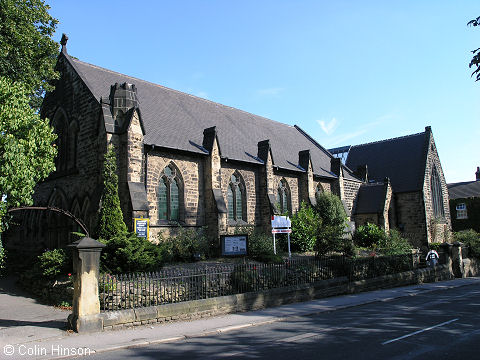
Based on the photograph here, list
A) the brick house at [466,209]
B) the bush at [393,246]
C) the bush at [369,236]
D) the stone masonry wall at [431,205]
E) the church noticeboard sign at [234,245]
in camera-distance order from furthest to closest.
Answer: the brick house at [466,209]
the stone masonry wall at [431,205]
the bush at [369,236]
the bush at [393,246]
the church noticeboard sign at [234,245]

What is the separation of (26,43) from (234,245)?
1381 centimetres

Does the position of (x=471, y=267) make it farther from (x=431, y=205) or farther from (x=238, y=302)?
(x=238, y=302)

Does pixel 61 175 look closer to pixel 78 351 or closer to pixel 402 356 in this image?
pixel 78 351

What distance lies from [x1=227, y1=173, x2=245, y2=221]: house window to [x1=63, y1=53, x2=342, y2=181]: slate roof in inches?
58.0

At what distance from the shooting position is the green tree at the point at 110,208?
15141mm

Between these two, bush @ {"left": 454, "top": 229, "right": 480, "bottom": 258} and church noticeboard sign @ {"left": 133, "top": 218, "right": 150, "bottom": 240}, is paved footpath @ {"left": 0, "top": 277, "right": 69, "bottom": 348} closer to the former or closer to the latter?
church noticeboard sign @ {"left": 133, "top": 218, "right": 150, "bottom": 240}

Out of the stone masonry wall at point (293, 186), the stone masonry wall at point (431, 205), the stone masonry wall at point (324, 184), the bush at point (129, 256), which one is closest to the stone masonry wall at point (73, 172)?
the bush at point (129, 256)

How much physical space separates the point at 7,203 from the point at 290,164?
724 inches

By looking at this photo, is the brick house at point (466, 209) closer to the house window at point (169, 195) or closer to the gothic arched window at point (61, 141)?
the house window at point (169, 195)

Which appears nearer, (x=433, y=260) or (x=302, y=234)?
(x=433, y=260)

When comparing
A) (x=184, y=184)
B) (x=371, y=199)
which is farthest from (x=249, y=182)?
(x=371, y=199)

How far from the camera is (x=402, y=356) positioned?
22.4ft

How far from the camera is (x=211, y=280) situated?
12.2 metres

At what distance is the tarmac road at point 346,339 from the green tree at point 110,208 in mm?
7333
